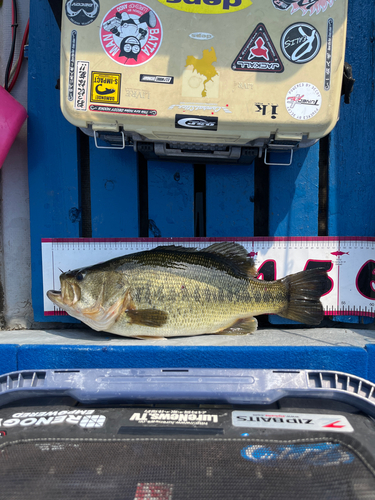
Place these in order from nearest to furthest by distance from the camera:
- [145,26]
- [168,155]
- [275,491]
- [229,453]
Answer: [275,491]
[229,453]
[145,26]
[168,155]

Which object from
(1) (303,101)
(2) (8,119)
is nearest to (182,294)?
(1) (303,101)

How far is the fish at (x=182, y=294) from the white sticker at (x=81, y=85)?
2.69 ft

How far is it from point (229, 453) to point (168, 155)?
1.51 meters

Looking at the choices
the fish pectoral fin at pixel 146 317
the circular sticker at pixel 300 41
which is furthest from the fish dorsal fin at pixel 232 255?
the circular sticker at pixel 300 41

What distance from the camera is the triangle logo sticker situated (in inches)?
52.2

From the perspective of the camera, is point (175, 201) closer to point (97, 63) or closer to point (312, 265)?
point (97, 63)

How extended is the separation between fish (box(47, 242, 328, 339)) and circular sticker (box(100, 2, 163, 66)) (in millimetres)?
1013

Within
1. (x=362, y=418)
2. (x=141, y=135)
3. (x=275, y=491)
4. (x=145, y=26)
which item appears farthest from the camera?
(x=141, y=135)

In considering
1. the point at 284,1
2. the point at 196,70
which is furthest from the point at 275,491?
the point at 284,1

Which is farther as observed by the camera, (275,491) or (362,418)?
(362,418)

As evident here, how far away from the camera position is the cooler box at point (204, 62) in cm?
132

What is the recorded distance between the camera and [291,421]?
117 cm

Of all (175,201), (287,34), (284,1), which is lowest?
(175,201)

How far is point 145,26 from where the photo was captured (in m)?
1.32
